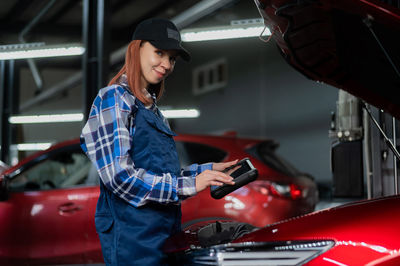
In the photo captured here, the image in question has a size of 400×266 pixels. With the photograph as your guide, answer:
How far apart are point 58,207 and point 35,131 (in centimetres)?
1746

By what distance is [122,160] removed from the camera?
166 centimetres

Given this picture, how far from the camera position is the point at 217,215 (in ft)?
14.7

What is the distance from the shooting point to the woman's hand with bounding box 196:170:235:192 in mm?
1650

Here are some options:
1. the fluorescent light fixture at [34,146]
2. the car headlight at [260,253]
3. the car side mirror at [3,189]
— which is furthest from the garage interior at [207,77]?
the car headlight at [260,253]

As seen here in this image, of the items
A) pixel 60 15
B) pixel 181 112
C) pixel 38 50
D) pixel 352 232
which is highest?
pixel 60 15

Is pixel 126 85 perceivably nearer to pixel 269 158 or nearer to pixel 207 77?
pixel 269 158

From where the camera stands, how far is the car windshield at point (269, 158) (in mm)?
4855

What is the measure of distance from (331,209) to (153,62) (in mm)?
796

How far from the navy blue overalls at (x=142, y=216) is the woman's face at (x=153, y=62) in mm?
128

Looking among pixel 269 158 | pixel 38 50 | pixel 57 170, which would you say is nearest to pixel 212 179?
pixel 269 158

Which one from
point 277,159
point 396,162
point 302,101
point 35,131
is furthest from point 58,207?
point 35,131

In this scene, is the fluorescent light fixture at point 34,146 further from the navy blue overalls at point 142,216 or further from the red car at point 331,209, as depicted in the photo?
the red car at point 331,209

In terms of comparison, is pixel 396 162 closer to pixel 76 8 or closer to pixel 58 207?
pixel 58 207

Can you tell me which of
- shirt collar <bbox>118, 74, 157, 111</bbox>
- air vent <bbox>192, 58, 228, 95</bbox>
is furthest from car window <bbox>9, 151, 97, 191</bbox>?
air vent <bbox>192, 58, 228, 95</bbox>
